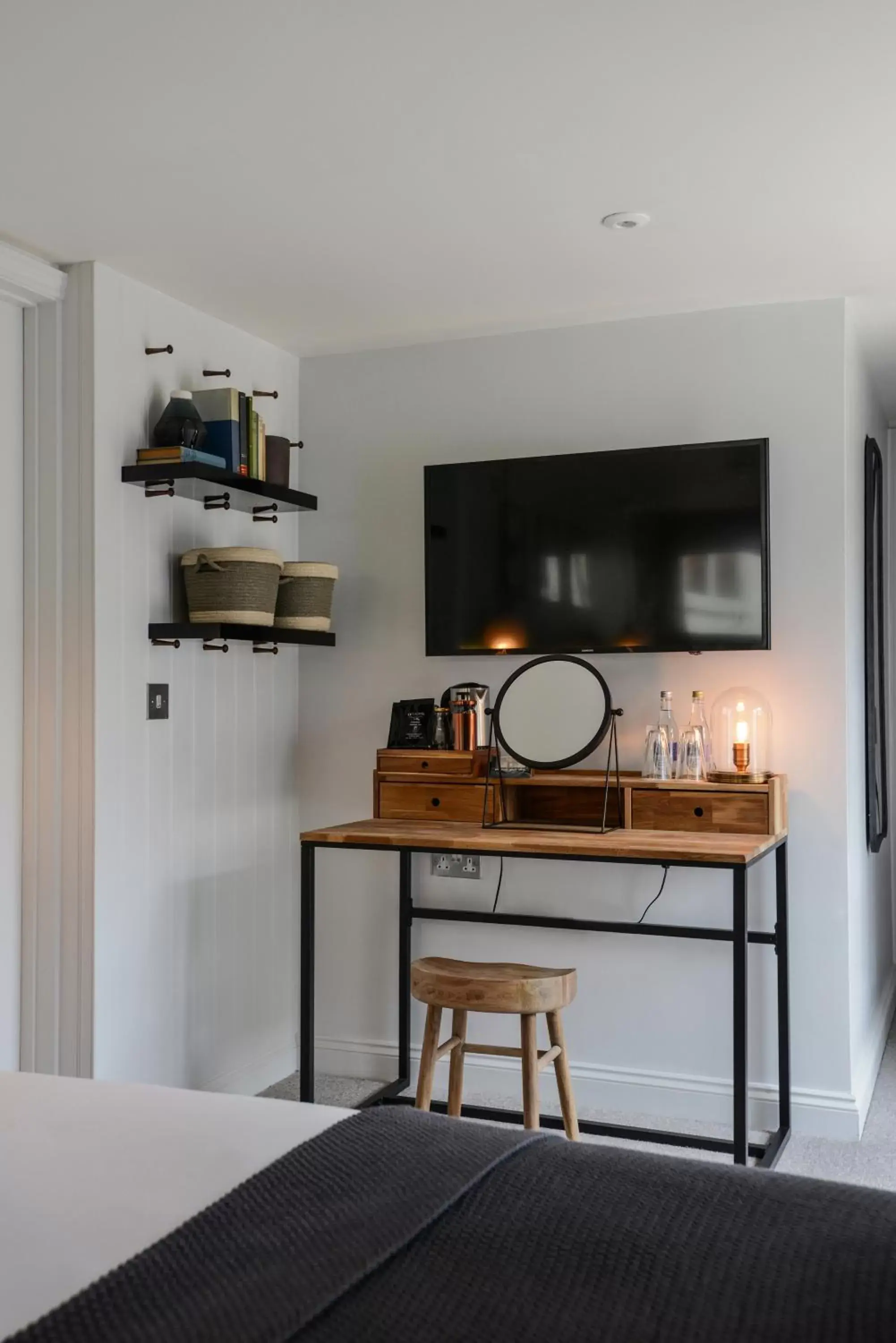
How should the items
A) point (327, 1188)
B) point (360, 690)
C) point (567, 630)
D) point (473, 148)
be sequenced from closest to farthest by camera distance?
point (327, 1188) → point (473, 148) → point (567, 630) → point (360, 690)

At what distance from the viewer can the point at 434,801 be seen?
351 centimetres

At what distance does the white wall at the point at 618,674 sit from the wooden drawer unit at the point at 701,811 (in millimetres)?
318

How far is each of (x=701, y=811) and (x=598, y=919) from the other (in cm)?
64

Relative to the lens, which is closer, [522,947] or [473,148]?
[473,148]

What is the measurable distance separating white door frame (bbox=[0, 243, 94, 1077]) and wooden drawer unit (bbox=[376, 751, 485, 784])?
89 cm

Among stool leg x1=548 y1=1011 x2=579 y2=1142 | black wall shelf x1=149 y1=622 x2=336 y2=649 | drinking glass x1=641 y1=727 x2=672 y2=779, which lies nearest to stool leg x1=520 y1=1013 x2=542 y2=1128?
stool leg x1=548 y1=1011 x2=579 y2=1142

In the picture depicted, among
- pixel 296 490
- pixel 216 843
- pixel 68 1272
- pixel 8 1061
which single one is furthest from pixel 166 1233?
pixel 296 490

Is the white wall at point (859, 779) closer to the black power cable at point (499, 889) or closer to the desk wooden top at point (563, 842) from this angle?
the desk wooden top at point (563, 842)

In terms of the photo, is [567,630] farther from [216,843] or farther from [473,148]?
[473,148]

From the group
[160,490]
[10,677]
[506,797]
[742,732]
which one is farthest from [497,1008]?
[160,490]

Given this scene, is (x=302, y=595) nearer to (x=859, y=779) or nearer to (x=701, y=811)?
(x=701, y=811)

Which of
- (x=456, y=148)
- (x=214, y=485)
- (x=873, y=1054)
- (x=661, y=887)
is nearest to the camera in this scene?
(x=456, y=148)

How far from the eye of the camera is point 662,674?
3584mm

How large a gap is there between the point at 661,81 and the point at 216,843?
7.80ft
